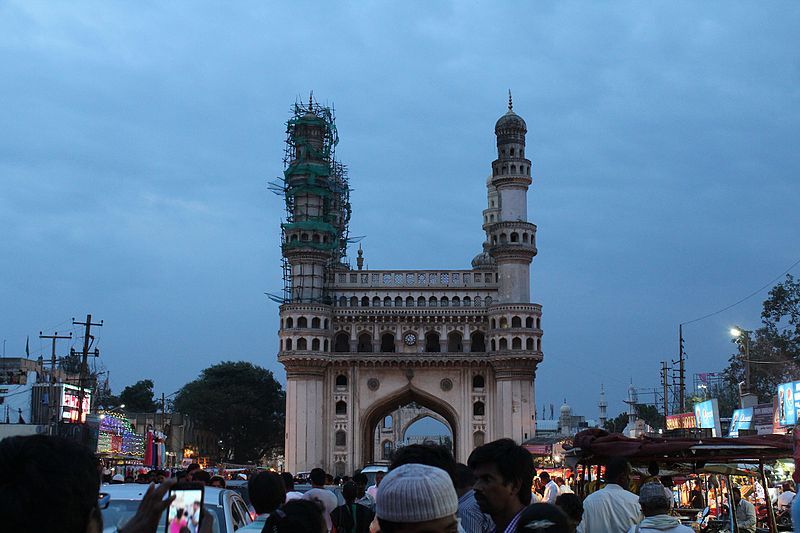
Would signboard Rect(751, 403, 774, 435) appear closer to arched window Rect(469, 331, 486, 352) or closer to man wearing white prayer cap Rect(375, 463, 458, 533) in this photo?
arched window Rect(469, 331, 486, 352)

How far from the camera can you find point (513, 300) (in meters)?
57.2

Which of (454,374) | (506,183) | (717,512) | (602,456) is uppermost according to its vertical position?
(506,183)

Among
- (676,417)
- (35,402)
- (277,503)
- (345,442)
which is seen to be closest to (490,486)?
(277,503)

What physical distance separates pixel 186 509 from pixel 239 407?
7491cm

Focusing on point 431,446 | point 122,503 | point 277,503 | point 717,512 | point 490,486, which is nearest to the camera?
point 490,486

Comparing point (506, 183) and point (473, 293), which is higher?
point (506, 183)

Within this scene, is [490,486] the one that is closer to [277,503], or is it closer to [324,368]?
[277,503]

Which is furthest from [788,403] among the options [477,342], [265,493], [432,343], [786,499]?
[432,343]

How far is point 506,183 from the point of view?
2325 inches

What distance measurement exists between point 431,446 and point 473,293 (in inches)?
2090

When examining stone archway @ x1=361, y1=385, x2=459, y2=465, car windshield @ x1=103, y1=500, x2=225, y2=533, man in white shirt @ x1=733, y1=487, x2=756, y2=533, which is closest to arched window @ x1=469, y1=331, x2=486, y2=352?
stone archway @ x1=361, y1=385, x2=459, y2=465

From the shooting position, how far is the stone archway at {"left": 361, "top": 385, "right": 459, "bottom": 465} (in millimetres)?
57125

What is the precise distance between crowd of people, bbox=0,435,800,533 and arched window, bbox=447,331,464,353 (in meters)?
48.9

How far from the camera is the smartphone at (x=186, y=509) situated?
4.26 m
